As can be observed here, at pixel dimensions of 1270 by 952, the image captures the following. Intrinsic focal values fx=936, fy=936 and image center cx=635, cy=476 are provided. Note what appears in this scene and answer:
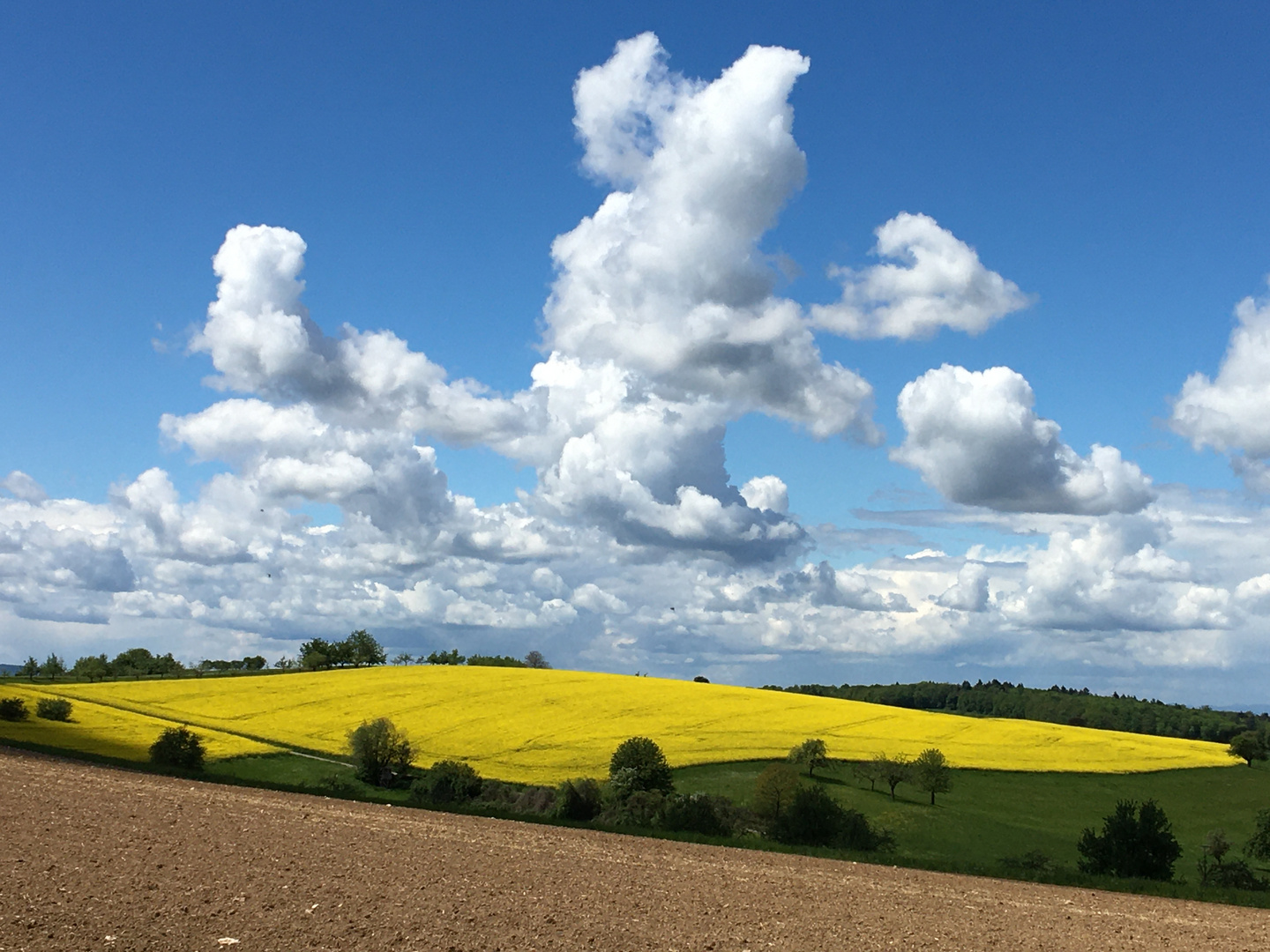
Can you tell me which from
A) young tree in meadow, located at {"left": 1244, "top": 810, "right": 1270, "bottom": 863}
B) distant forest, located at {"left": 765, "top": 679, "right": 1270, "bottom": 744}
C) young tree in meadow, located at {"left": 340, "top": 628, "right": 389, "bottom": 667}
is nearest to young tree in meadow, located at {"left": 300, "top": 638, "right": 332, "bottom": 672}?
young tree in meadow, located at {"left": 340, "top": 628, "right": 389, "bottom": 667}

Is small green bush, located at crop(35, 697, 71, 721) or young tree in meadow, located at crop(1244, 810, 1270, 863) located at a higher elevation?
small green bush, located at crop(35, 697, 71, 721)

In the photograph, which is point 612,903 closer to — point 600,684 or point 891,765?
point 891,765

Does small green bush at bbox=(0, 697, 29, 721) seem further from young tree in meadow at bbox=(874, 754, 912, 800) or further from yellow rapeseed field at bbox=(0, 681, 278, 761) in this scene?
young tree in meadow at bbox=(874, 754, 912, 800)

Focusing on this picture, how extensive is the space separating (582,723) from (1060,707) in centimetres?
11580

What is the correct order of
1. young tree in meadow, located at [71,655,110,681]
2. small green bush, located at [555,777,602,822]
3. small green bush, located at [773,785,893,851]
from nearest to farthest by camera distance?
1. small green bush, located at [773,785,893,851]
2. small green bush, located at [555,777,602,822]
3. young tree in meadow, located at [71,655,110,681]

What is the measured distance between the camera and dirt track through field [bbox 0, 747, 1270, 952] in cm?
1558

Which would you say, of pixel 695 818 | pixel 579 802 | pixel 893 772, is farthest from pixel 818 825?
pixel 893 772

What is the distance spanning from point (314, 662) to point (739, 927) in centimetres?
11612

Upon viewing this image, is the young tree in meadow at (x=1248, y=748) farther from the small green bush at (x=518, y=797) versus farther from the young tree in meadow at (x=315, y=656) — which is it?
the young tree in meadow at (x=315, y=656)

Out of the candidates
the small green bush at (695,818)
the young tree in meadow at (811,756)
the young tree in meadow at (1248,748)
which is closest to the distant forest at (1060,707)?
the young tree in meadow at (1248,748)

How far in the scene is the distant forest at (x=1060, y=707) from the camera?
13900 cm

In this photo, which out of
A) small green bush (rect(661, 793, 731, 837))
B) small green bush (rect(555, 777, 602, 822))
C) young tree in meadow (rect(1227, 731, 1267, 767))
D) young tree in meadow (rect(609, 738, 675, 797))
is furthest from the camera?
young tree in meadow (rect(1227, 731, 1267, 767))

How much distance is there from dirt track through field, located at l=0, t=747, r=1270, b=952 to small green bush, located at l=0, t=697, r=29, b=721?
36191 millimetres

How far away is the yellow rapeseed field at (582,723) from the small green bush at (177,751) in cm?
1277
